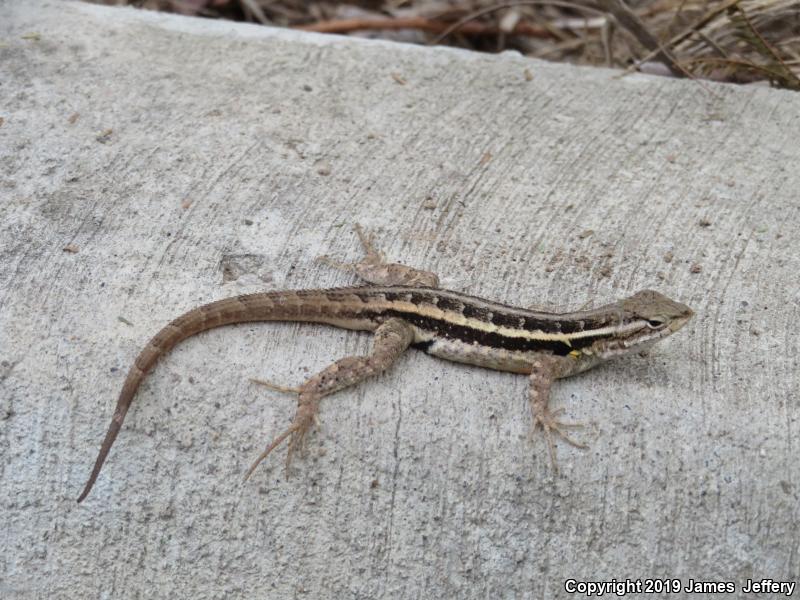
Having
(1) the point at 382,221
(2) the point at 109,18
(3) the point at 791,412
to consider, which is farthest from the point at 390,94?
(3) the point at 791,412

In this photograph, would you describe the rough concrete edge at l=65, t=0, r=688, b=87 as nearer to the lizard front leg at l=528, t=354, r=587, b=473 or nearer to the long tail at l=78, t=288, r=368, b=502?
the long tail at l=78, t=288, r=368, b=502

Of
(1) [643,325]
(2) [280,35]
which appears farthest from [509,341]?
(2) [280,35]

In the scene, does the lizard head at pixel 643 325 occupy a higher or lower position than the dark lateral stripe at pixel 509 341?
higher

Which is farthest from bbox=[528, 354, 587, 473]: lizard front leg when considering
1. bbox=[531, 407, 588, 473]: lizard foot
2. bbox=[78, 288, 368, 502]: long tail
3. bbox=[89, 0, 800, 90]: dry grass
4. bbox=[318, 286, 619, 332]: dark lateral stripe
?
bbox=[89, 0, 800, 90]: dry grass

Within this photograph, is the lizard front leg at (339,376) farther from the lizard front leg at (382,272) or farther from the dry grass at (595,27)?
the dry grass at (595,27)

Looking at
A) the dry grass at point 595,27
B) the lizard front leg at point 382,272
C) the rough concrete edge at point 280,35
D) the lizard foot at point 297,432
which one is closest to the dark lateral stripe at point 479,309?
the lizard front leg at point 382,272
